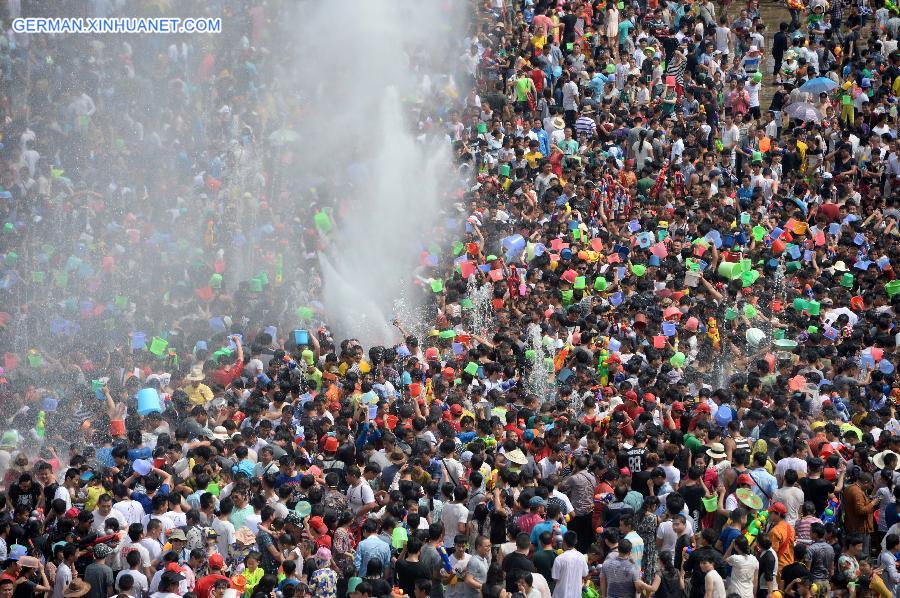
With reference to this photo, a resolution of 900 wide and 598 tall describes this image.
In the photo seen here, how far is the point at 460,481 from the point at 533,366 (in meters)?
4.16

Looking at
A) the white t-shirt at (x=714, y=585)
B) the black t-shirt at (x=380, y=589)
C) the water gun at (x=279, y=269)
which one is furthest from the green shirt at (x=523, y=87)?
the black t-shirt at (x=380, y=589)

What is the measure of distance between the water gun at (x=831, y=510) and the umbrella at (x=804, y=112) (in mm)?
11467

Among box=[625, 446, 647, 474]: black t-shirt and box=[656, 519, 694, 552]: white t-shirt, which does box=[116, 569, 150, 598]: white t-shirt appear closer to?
box=[656, 519, 694, 552]: white t-shirt

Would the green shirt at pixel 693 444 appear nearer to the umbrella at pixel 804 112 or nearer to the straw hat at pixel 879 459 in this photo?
the straw hat at pixel 879 459

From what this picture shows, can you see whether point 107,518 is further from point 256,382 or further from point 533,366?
point 533,366

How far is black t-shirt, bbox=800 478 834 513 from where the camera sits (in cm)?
1277

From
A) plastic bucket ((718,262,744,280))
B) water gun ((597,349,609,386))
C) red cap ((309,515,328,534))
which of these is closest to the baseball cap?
red cap ((309,515,328,534))

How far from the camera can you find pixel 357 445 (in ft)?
46.3

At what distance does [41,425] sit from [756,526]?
7.57 m

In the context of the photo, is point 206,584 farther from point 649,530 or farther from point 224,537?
point 649,530

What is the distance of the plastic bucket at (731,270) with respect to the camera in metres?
18.3

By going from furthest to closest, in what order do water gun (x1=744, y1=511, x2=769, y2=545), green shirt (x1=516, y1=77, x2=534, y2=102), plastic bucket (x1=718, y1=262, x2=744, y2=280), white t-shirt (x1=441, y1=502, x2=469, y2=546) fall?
green shirt (x1=516, y1=77, x2=534, y2=102)
plastic bucket (x1=718, y1=262, x2=744, y2=280)
white t-shirt (x1=441, y1=502, x2=469, y2=546)
water gun (x1=744, y1=511, x2=769, y2=545)

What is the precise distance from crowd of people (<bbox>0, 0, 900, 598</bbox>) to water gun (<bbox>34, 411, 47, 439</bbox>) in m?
0.04

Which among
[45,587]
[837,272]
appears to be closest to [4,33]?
[837,272]
